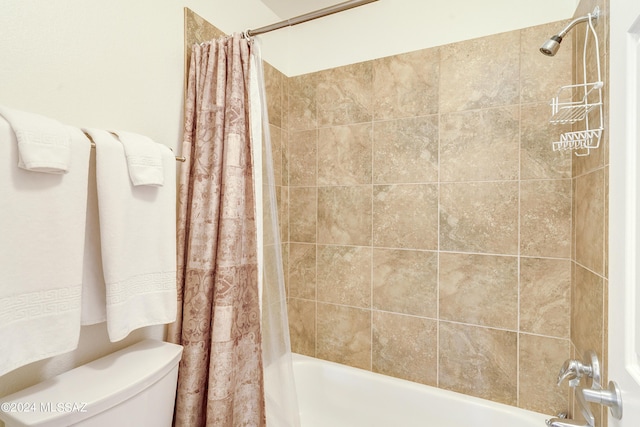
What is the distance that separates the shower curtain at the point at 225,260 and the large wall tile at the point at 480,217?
91cm

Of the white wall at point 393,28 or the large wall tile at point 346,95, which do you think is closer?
the white wall at point 393,28

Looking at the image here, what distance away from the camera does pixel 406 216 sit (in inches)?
64.0

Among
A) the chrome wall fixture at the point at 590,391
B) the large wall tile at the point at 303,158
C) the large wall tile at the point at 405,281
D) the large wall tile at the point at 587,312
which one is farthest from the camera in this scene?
the large wall tile at the point at 303,158

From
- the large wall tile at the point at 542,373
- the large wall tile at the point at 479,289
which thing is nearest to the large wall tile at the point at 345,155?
the large wall tile at the point at 479,289

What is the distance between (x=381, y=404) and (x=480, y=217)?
1122mm

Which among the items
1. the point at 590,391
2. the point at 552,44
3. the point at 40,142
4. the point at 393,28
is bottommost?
the point at 590,391

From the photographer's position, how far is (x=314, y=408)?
5.80 feet

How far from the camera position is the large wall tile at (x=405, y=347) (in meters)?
1.57

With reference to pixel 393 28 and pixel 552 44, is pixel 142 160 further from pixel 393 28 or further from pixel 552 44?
pixel 393 28

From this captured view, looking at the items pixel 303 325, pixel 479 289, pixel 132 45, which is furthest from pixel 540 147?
pixel 132 45

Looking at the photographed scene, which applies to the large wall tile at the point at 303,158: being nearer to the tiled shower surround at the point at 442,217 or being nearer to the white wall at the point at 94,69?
the tiled shower surround at the point at 442,217

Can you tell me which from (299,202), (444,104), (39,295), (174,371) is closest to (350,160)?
(299,202)

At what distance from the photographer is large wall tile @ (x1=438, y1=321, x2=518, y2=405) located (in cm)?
142

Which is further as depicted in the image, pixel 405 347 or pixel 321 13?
pixel 405 347
